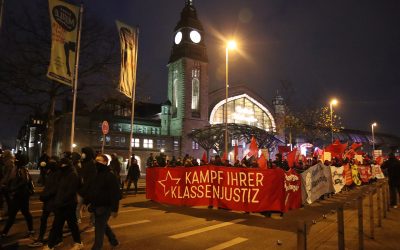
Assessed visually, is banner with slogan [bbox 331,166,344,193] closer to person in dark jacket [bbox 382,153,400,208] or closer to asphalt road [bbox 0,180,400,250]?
person in dark jacket [bbox 382,153,400,208]

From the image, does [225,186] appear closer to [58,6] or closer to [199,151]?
[58,6]

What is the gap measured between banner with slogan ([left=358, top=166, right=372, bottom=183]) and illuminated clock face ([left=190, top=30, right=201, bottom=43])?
186ft

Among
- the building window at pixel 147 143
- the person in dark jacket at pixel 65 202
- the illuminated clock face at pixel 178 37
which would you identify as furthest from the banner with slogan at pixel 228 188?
the illuminated clock face at pixel 178 37

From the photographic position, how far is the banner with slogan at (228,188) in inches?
466

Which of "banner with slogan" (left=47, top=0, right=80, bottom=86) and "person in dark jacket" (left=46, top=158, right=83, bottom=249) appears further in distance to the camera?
"banner with slogan" (left=47, top=0, right=80, bottom=86)

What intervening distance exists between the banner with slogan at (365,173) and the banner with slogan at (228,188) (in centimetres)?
1340

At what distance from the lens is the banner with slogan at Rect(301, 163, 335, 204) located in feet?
46.0

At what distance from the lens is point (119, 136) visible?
6322 cm

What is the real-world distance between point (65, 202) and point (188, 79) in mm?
69604

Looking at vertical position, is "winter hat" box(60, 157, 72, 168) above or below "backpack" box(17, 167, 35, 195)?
above

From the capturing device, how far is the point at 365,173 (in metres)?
25.2

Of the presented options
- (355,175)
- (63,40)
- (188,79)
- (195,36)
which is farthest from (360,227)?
(195,36)

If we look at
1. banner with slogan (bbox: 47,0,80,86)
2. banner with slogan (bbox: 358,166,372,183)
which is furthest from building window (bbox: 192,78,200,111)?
banner with slogan (bbox: 47,0,80,86)

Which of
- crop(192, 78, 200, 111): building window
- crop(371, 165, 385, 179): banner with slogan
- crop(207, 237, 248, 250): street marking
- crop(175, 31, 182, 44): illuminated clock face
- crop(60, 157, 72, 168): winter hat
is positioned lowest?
crop(207, 237, 248, 250): street marking
